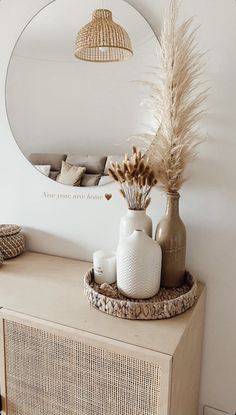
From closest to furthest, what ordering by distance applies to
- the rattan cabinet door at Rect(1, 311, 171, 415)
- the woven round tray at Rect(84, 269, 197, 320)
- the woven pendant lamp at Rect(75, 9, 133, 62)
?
the rattan cabinet door at Rect(1, 311, 171, 415), the woven round tray at Rect(84, 269, 197, 320), the woven pendant lamp at Rect(75, 9, 133, 62)

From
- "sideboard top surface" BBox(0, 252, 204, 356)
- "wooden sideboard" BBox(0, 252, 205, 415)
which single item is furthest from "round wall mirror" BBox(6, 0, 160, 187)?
"wooden sideboard" BBox(0, 252, 205, 415)

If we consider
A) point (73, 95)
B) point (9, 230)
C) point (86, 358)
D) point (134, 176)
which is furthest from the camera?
point (9, 230)

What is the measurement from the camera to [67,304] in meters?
1.09

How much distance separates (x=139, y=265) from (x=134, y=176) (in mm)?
266

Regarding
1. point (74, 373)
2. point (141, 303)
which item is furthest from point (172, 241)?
point (74, 373)

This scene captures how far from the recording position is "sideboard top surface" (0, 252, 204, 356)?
0.93 m

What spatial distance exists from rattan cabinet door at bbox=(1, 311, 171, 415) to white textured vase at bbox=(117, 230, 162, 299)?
0.61 ft

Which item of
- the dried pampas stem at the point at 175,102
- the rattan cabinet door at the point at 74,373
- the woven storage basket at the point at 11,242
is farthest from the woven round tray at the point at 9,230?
the dried pampas stem at the point at 175,102

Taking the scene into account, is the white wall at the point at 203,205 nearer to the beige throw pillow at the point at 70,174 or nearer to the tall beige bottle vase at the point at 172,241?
the beige throw pillow at the point at 70,174

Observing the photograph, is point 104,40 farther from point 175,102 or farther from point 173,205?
point 173,205

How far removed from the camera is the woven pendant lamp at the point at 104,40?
1234mm

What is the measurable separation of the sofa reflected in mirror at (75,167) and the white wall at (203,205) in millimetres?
39

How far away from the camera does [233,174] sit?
1.17m

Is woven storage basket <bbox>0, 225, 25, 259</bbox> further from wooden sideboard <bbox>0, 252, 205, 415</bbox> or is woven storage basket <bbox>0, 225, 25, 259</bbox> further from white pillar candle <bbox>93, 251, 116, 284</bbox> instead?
white pillar candle <bbox>93, 251, 116, 284</bbox>
